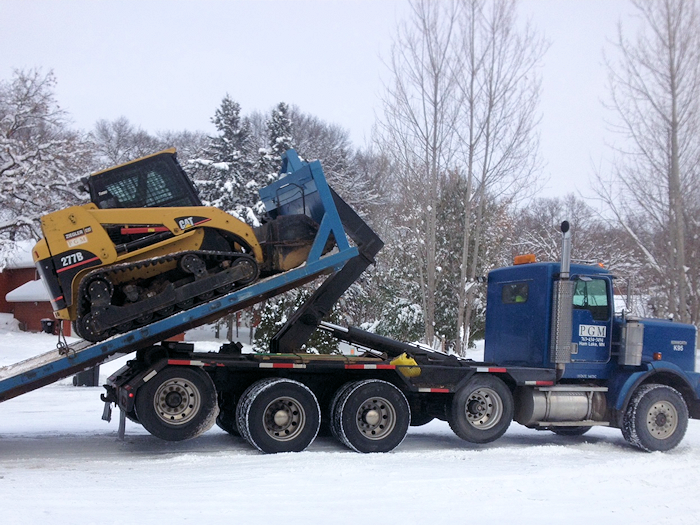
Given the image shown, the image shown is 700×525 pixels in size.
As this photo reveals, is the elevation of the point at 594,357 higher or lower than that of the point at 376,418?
higher

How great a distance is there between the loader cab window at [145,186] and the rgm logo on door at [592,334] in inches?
227

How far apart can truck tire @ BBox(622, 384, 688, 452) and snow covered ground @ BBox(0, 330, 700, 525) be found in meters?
0.25

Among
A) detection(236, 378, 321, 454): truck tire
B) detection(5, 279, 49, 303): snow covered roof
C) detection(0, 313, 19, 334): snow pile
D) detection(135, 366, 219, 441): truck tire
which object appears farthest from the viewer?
detection(0, 313, 19, 334): snow pile

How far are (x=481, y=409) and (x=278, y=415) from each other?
9.77 ft

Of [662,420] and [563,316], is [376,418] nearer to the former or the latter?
[563,316]

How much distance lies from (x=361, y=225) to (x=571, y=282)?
10.2 ft

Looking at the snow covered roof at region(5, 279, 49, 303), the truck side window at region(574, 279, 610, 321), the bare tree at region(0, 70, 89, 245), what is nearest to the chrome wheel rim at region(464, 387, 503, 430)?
the truck side window at region(574, 279, 610, 321)

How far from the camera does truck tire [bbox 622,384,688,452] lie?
10156 millimetres

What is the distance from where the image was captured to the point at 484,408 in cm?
1002

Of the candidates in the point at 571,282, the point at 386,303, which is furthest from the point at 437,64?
the point at 571,282

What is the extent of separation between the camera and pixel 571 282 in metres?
10.1

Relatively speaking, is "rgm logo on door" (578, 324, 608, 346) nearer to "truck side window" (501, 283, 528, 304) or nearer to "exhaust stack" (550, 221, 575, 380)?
"exhaust stack" (550, 221, 575, 380)

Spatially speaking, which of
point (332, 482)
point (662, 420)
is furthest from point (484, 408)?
point (332, 482)

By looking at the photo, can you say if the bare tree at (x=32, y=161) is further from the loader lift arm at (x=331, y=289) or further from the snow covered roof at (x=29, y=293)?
the loader lift arm at (x=331, y=289)
